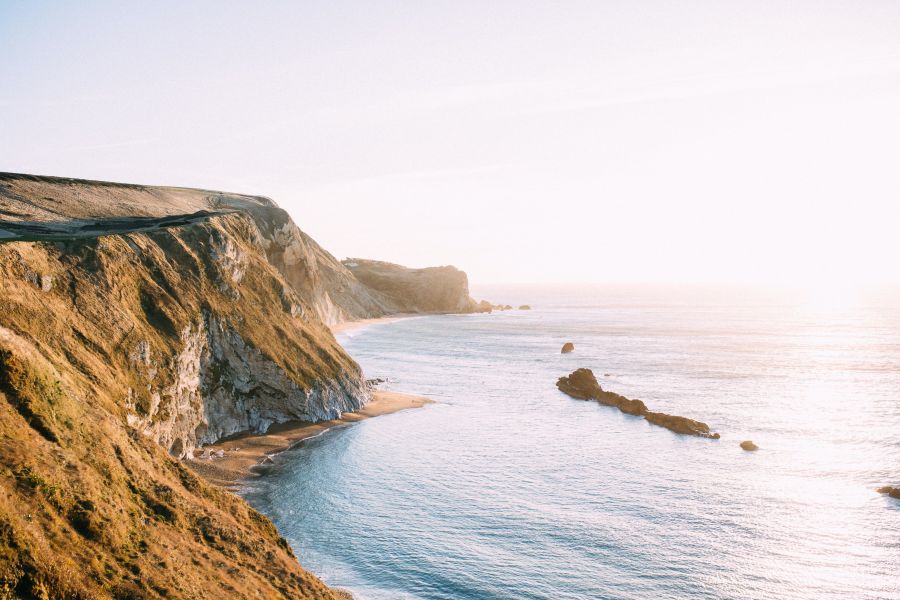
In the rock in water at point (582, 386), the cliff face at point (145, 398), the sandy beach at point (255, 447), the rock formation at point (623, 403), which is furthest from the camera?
the rock in water at point (582, 386)

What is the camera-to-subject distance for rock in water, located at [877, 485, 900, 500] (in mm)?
49184

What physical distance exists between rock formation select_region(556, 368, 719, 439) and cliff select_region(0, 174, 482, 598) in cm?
3324

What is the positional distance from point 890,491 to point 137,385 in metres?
62.4

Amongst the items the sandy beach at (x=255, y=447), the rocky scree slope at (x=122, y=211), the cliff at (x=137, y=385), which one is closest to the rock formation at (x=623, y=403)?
the sandy beach at (x=255, y=447)

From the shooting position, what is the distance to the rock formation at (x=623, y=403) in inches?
2781

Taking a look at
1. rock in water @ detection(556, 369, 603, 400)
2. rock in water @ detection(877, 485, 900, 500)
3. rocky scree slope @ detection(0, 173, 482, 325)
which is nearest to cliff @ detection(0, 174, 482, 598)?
rocky scree slope @ detection(0, 173, 482, 325)

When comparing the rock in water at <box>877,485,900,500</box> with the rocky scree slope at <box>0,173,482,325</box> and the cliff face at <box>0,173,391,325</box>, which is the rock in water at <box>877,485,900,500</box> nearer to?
the rocky scree slope at <box>0,173,482,325</box>

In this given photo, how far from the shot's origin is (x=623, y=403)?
82.2 meters

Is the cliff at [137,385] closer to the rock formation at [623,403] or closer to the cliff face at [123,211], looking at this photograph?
the cliff face at [123,211]

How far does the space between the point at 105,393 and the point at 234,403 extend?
73.6ft

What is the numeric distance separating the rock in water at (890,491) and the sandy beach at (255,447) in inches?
1996

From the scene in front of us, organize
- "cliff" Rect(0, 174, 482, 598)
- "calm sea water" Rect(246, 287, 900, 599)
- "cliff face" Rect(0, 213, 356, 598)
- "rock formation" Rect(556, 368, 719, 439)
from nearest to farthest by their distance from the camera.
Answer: "cliff face" Rect(0, 213, 356, 598), "cliff" Rect(0, 174, 482, 598), "calm sea water" Rect(246, 287, 900, 599), "rock formation" Rect(556, 368, 719, 439)

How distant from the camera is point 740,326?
198000 mm

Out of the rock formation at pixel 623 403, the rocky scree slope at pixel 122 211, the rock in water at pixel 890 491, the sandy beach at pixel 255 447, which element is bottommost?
the sandy beach at pixel 255 447
